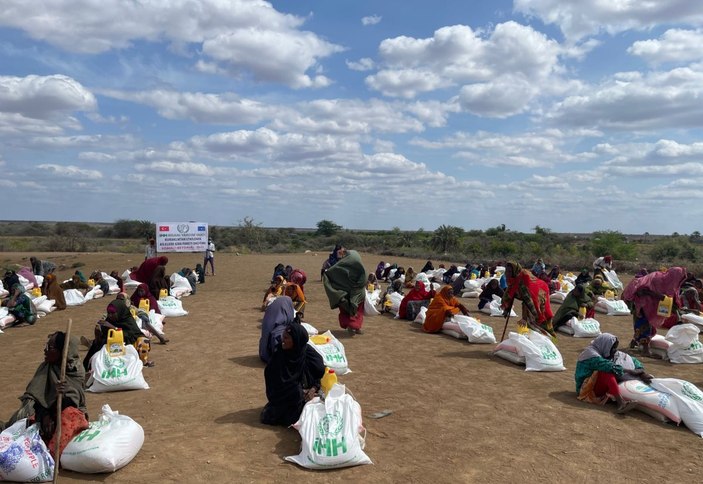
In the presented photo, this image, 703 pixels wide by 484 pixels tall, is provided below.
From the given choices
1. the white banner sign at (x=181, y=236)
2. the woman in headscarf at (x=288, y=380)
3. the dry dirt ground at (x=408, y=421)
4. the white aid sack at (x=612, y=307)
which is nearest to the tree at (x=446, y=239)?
the white banner sign at (x=181, y=236)

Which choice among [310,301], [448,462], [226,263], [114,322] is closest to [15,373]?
→ [114,322]

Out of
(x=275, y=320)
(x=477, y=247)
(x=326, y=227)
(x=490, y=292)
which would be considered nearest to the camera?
(x=275, y=320)

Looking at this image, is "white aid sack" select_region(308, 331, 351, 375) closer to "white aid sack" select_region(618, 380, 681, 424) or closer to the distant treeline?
"white aid sack" select_region(618, 380, 681, 424)

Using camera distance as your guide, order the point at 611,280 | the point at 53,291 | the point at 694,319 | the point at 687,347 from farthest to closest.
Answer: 1. the point at 611,280
2. the point at 53,291
3. the point at 694,319
4. the point at 687,347

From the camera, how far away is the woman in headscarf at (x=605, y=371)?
6129 millimetres

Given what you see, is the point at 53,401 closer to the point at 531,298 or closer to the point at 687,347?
the point at 531,298

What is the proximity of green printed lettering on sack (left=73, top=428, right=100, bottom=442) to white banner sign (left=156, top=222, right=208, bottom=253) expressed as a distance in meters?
20.9

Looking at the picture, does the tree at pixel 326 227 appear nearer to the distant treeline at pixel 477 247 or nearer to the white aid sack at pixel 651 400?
the distant treeline at pixel 477 247

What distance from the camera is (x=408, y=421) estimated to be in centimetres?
562

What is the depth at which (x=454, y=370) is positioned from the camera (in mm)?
7773

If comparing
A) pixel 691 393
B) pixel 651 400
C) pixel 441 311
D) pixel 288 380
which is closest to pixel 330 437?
pixel 288 380

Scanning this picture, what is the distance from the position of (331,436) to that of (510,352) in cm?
457

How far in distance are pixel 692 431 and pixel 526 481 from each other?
2.40 metres

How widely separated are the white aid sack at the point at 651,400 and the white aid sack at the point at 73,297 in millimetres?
12315
